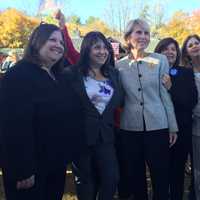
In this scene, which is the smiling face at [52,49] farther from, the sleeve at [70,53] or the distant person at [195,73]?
the distant person at [195,73]

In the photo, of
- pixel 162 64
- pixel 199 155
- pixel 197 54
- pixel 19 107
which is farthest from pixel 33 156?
pixel 197 54

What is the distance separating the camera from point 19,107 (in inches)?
111

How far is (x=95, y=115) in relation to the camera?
3.66 m

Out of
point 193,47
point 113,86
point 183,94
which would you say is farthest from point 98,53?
point 193,47

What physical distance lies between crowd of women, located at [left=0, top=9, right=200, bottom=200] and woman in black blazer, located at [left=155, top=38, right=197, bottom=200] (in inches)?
0.4

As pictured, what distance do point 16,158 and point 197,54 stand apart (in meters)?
2.54

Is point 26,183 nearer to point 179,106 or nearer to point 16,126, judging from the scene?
point 16,126

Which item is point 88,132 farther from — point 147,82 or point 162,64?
point 162,64

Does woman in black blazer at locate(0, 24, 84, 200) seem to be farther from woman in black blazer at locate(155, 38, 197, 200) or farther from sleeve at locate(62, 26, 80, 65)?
woman in black blazer at locate(155, 38, 197, 200)

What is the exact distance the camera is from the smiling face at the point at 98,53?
372 centimetres

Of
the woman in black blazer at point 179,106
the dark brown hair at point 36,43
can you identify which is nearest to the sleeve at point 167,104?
the woman in black blazer at point 179,106

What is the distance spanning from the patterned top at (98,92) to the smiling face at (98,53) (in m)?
0.18

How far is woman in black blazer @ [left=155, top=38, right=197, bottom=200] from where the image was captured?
4.04m

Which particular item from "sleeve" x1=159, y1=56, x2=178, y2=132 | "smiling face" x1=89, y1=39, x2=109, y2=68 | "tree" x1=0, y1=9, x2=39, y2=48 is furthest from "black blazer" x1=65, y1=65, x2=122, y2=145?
"tree" x1=0, y1=9, x2=39, y2=48
